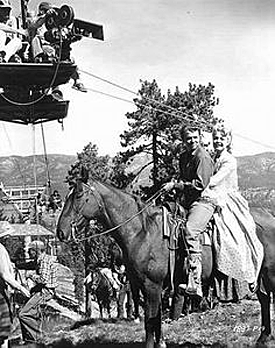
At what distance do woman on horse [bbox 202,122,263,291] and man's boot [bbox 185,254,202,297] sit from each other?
1.11 ft

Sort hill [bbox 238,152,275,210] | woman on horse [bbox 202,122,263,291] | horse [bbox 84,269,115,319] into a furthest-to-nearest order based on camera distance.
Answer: hill [bbox 238,152,275,210] → horse [bbox 84,269,115,319] → woman on horse [bbox 202,122,263,291]

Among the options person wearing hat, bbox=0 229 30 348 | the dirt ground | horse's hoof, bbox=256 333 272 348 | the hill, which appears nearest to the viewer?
person wearing hat, bbox=0 229 30 348

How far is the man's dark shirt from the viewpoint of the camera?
7808 mm

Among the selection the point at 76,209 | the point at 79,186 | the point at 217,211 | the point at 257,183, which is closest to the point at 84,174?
the point at 79,186

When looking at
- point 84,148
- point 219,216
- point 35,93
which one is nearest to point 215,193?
point 219,216

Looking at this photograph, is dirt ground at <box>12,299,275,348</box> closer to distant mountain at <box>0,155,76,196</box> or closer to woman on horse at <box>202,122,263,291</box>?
woman on horse at <box>202,122,263,291</box>

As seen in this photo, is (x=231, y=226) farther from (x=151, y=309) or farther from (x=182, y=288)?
(x=151, y=309)

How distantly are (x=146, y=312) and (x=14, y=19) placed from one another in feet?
18.7

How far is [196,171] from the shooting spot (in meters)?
7.83

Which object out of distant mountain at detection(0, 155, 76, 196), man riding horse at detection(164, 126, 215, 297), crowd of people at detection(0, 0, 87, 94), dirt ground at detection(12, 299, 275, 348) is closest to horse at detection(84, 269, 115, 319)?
distant mountain at detection(0, 155, 76, 196)

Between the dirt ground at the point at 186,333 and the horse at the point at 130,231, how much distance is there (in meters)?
1.17

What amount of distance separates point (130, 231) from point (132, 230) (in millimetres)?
26

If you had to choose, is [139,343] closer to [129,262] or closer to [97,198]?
[129,262]

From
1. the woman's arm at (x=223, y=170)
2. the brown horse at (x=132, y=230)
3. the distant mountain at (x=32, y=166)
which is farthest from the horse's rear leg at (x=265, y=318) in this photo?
the distant mountain at (x=32, y=166)
